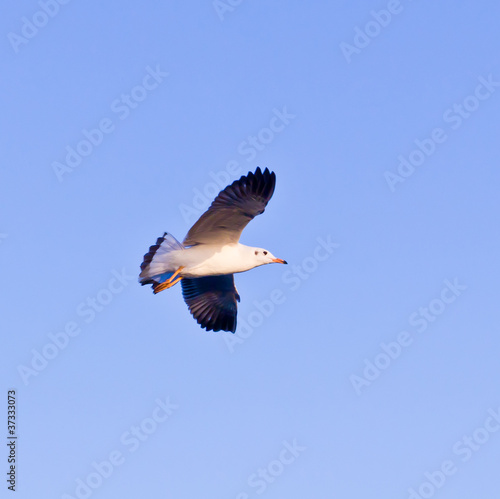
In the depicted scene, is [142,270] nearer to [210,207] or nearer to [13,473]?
[210,207]

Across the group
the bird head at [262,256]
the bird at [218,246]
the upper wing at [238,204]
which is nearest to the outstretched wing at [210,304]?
the bird at [218,246]

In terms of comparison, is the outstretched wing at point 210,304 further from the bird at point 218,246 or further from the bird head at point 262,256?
the bird head at point 262,256

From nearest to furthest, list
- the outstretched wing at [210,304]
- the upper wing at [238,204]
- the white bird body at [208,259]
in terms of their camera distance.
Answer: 1. the upper wing at [238,204]
2. the white bird body at [208,259]
3. the outstretched wing at [210,304]

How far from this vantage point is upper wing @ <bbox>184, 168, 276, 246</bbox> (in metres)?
19.8

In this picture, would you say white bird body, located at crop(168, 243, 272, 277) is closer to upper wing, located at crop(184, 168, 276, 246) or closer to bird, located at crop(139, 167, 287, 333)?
bird, located at crop(139, 167, 287, 333)

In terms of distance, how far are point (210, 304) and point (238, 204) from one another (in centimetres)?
448

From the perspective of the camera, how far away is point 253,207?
20.1 meters

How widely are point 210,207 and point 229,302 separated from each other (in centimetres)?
430

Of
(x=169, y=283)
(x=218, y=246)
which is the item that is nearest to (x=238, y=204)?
(x=218, y=246)

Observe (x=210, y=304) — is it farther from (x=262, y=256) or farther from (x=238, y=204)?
(x=238, y=204)

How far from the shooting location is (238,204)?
65.6ft

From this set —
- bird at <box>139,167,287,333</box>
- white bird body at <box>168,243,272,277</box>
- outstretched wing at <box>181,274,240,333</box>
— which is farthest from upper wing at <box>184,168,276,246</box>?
outstretched wing at <box>181,274,240,333</box>

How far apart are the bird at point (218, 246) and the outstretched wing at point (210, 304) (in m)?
1.20

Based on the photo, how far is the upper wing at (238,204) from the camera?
19.8 meters
